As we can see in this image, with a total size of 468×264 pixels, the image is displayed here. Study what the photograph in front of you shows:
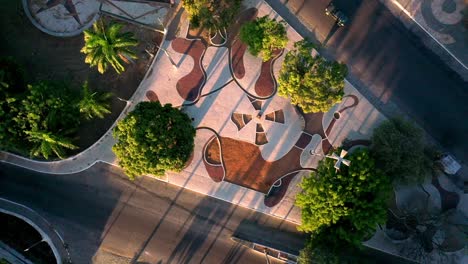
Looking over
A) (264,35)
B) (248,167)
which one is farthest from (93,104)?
(264,35)

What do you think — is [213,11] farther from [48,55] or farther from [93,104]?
[48,55]

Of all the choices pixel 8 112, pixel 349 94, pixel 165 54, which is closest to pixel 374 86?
pixel 349 94

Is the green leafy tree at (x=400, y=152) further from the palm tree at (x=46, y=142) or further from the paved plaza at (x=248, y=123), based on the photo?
the palm tree at (x=46, y=142)

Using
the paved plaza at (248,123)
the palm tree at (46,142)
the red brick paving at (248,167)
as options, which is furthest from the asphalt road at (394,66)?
the palm tree at (46,142)

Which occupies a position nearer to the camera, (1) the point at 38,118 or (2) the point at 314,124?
(1) the point at 38,118

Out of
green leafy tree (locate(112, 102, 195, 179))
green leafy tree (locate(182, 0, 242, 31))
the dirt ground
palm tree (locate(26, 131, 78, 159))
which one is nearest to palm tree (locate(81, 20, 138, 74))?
green leafy tree (locate(112, 102, 195, 179))

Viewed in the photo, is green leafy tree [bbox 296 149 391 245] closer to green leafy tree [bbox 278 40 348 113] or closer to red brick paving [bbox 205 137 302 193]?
red brick paving [bbox 205 137 302 193]

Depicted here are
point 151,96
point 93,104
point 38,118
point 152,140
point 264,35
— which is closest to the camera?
point 152,140
